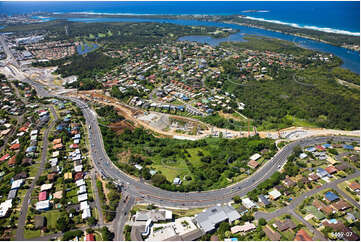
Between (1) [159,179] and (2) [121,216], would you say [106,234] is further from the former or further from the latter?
(1) [159,179]

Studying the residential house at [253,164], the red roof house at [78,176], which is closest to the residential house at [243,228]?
the residential house at [253,164]

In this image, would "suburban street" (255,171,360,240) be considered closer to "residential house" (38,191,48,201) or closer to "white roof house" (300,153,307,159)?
"white roof house" (300,153,307,159)

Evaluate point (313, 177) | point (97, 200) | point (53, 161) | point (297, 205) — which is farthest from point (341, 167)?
point (53, 161)

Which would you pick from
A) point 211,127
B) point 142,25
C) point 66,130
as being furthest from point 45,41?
point 211,127

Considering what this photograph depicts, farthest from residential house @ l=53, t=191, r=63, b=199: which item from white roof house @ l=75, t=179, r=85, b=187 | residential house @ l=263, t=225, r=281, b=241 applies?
residential house @ l=263, t=225, r=281, b=241

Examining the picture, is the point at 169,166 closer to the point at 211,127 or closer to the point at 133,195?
the point at 133,195
